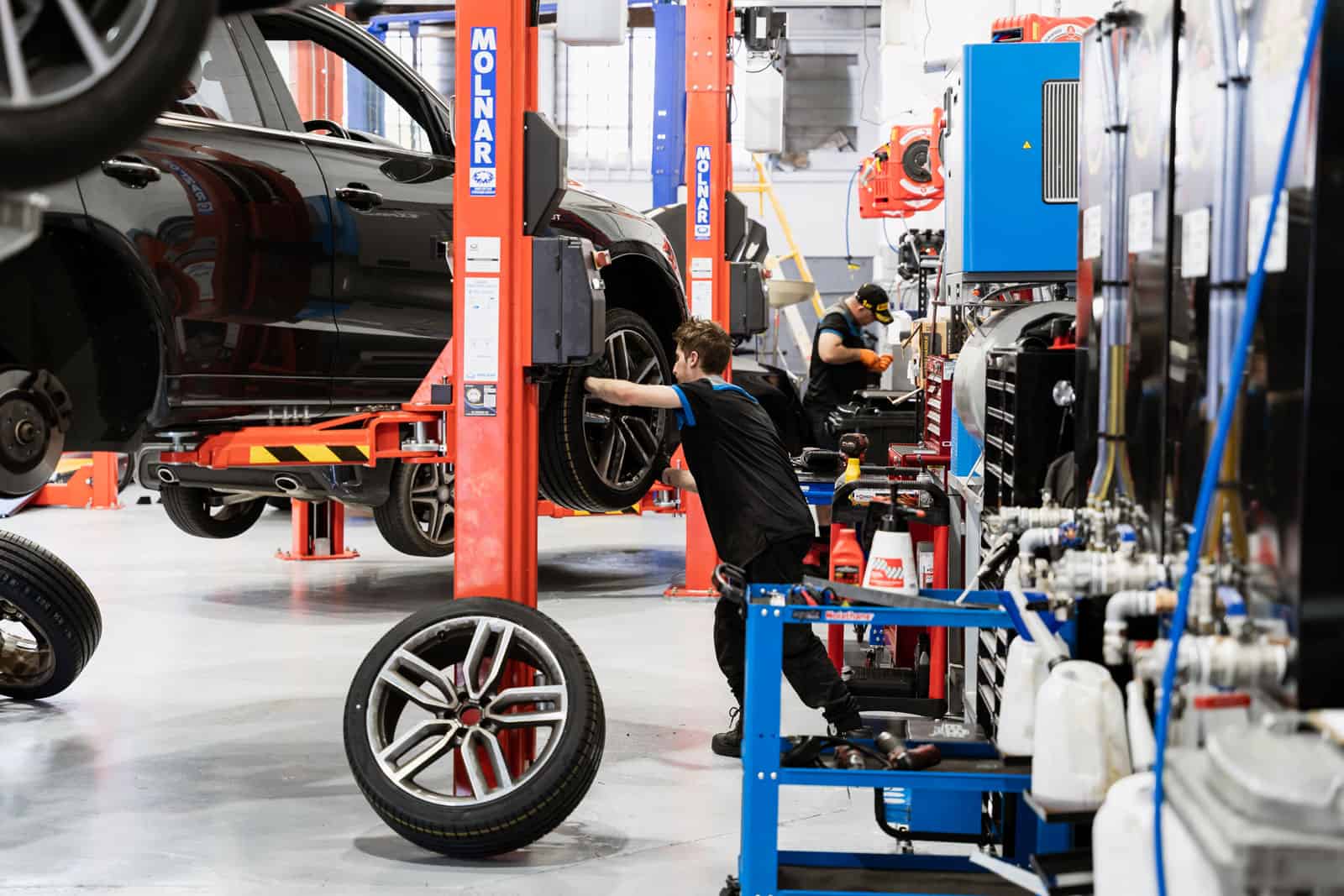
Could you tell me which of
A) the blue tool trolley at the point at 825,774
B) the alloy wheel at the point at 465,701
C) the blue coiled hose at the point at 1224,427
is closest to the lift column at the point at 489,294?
the alloy wheel at the point at 465,701

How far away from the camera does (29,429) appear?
356 cm

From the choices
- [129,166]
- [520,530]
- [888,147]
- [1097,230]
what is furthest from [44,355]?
[888,147]

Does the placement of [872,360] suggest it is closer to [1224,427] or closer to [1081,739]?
[1081,739]

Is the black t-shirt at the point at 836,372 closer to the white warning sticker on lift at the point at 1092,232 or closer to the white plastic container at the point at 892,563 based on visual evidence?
the white plastic container at the point at 892,563

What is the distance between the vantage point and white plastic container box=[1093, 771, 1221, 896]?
5.23ft

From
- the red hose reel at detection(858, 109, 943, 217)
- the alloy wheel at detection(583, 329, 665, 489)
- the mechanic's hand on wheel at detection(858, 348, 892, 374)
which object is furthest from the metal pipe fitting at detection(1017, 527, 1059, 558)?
the red hose reel at detection(858, 109, 943, 217)

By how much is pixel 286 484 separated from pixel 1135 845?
182 inches

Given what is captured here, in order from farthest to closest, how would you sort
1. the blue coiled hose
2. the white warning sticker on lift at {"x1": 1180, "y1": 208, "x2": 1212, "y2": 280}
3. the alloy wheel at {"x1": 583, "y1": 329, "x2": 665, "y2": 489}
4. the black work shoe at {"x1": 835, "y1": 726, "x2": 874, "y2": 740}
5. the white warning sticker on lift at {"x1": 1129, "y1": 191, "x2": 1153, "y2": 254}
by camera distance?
the alloy wheel at {"x1": 583, "y1": 329, "x2": 665, "y2": 489} → the black work shoe at {"x1": 835, "y1": 726, "x2": 874, "y2": 740} → the white warning sticker on lift at {"x1": 1129, "y1": 191, "x2": 1153, "y2": 254} → the white warning sticker on lift at {"x1": 1180, "y1": 208, "x2": 1212, "y2": 280} → the blue coiled hose

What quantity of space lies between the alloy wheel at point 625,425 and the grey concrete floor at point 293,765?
2.68ft

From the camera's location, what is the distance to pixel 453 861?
3.47 meters

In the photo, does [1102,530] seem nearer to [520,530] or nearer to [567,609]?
[520,530]

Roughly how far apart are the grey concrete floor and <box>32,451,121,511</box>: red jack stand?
378cm

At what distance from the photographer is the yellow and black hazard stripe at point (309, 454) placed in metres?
4.51

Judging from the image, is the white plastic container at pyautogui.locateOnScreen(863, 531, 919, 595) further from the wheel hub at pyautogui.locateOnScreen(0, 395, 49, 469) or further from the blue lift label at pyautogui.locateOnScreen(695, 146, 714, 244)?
the blue lift label at pyautogui.locateOnScreen(695, 146, 714, 244)
